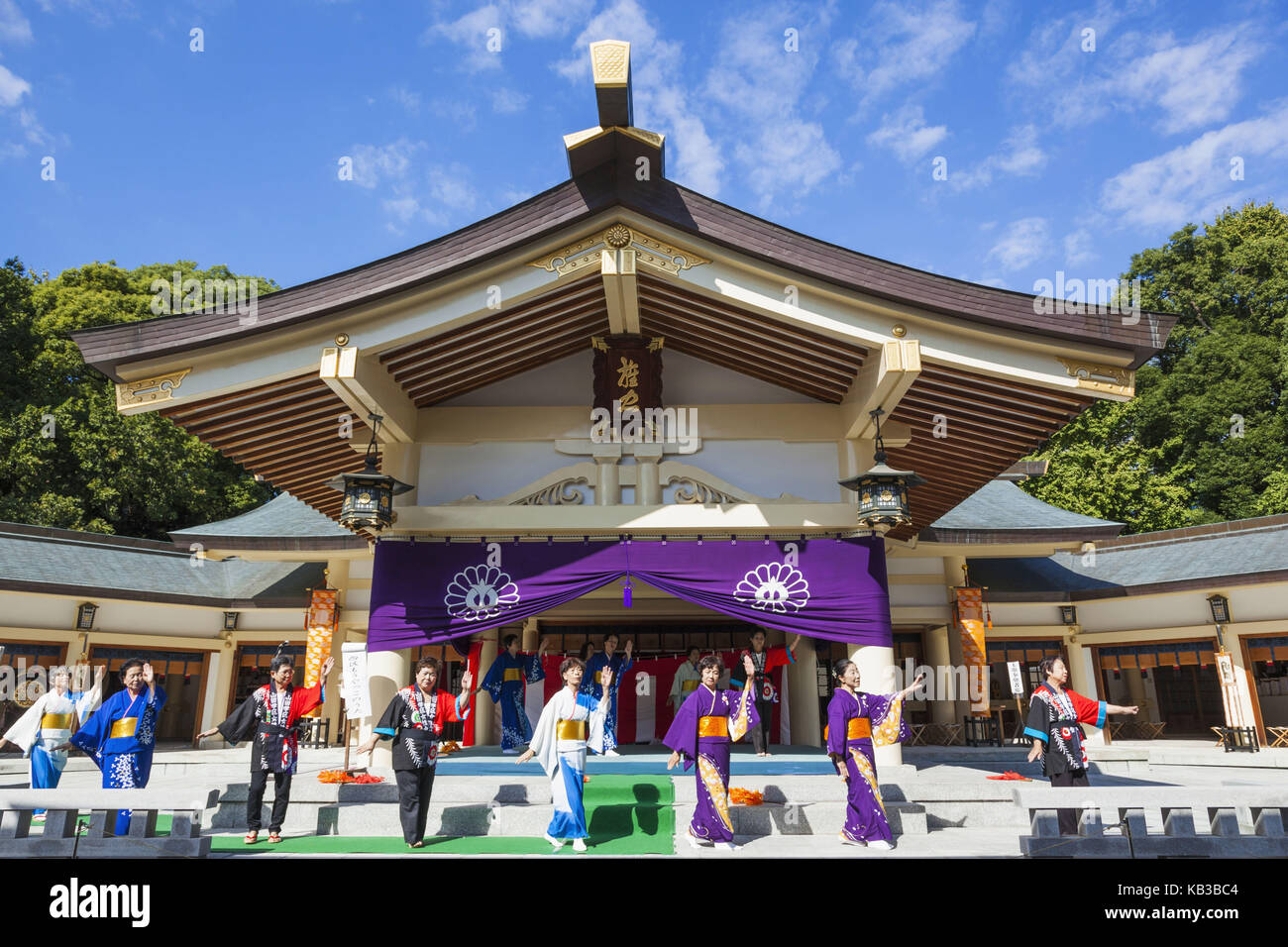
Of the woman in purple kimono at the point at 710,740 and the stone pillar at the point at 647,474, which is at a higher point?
the stone pillar at the point at 647,474

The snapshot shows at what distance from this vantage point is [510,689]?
436 inches

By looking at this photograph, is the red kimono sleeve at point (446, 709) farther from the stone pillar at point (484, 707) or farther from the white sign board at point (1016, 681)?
the white sign board at point (1016, 681)

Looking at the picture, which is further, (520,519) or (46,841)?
(520,519)

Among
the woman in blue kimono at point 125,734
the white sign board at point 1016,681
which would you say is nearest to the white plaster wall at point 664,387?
the woman in blue kimono at point 125,734

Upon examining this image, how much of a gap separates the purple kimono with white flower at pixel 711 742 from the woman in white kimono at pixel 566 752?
0.83 meters

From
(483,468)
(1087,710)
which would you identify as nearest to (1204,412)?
(1087,710)

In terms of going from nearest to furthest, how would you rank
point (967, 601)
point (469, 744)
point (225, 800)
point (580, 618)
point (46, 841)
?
point (46, 841) → point (225, 800) → point (469, 744) → point (580, 618) → point (967, 601)

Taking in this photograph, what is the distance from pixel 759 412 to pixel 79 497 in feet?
77.0

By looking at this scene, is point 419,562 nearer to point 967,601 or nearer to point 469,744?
point 469,744

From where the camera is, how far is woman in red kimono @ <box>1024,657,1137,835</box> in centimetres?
654

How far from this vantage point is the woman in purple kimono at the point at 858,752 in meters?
6.54

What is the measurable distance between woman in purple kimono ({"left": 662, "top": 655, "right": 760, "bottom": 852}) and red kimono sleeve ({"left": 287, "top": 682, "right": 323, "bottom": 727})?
3.49m
